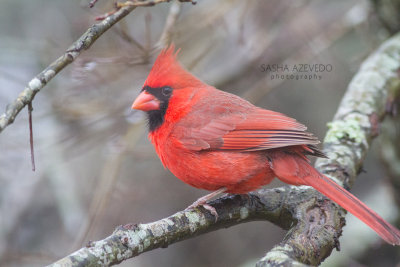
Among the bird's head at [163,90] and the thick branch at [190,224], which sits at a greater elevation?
the bird's head at [163,90]

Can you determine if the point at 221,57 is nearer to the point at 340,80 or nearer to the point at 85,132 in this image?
the point at 340,80

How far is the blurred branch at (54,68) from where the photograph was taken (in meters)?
1.81

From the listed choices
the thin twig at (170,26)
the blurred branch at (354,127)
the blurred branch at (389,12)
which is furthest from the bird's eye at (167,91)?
the blurred branch at (389,12)

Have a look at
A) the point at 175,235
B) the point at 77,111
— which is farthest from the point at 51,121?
the point at 175,235

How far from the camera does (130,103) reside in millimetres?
4309

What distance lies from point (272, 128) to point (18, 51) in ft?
8.91

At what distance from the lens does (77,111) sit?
Result: 4262 mm

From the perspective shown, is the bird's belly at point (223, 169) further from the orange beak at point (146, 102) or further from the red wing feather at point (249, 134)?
the orange beak at point (146, 102)

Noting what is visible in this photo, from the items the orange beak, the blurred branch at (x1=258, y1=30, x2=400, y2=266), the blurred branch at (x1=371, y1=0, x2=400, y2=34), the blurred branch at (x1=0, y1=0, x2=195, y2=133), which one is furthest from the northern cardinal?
the blurred branch at (x1=371, y1=0, x2=400, y2=34)

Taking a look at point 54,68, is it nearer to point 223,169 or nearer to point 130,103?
point 223,169

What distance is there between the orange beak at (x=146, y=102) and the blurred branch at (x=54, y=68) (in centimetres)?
84

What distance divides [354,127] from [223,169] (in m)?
1.04

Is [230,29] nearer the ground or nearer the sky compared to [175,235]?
A: nearer the sky

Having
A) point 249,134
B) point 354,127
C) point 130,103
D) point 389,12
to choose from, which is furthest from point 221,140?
point 389,12
